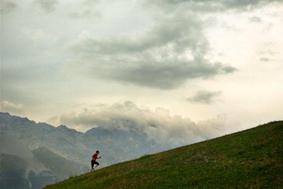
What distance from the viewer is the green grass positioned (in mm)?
38844

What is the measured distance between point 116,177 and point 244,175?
1628 cm

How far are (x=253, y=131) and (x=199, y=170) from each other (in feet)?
50.6

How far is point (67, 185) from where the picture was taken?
57156 mm

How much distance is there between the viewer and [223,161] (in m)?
45.4

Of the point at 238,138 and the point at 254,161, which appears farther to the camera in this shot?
the point at 238,138

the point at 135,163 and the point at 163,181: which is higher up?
the point at 135,163

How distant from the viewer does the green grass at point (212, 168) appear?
38844 millimetres

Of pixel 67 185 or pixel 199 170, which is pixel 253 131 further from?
pixel 67 185

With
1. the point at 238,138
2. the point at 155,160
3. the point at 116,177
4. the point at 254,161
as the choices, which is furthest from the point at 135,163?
the point at 254,161

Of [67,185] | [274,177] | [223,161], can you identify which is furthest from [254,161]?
[67,185]

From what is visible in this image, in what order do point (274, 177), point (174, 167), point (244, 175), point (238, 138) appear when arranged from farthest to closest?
1. point (238, 138)
2. point (174, 167)
3. point (244, 175)
4. point (274, 177)

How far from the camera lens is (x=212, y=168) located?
43.7 m

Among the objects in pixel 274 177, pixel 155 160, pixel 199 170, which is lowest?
pixel 274 177

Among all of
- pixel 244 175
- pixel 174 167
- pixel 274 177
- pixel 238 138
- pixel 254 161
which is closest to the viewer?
pixel 274 177
